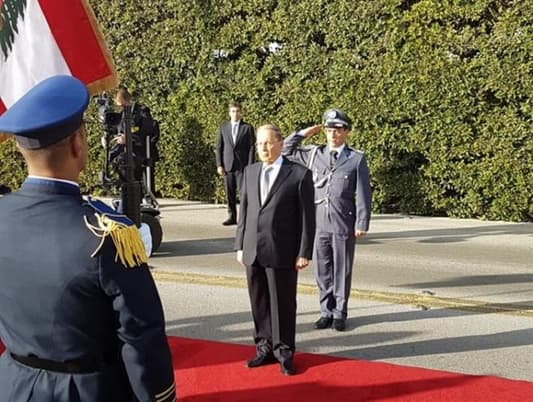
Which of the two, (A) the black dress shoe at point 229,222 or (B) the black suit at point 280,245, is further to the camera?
(A) the black dress shoe at point 229,222

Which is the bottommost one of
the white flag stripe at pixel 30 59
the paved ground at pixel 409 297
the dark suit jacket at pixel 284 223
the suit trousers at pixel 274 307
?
the paved ground at pixel 409 297

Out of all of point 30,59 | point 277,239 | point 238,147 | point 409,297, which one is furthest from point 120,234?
point 238,147

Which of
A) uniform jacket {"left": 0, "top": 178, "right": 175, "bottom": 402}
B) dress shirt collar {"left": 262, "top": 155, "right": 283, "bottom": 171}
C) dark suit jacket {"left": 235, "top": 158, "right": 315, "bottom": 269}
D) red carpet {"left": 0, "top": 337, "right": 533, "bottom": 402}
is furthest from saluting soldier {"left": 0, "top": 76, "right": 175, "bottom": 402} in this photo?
dress shirt collar {"left": 262, "top": 155, "right": 283, "bottom": 171}

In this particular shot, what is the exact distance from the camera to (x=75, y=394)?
7.27 ft

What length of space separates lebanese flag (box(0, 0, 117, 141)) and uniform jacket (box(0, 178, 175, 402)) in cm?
178

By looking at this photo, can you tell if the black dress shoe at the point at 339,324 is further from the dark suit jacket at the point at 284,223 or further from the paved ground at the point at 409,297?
the dark suit jacket at the point at 284,223

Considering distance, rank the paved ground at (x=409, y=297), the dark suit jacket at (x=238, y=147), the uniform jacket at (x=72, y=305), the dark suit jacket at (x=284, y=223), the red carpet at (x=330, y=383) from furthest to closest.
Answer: the dark suit jacket at (x=238, y=147) < the paved ground at (x=409, y=297) < the dark suit jacket at (x=284, y=223) < the red carpet at (x=330, y=383) < the uniform jacket at (x=72, y=305)

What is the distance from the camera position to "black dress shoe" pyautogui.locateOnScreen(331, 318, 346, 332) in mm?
5910

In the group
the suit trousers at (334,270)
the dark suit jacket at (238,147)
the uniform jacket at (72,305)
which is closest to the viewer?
the uniform jacket at (72,305)

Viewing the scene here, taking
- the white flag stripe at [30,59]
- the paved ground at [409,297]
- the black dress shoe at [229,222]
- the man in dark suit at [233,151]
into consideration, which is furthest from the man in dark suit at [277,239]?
the black dress shoe at [229,222]

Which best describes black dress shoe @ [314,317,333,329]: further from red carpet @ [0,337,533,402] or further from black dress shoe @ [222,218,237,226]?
black dress shoe @ [222,218,237,226]

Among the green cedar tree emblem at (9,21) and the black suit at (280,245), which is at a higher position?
the green cedar tree emblem at (9,21)

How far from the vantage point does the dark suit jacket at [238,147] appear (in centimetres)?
1100

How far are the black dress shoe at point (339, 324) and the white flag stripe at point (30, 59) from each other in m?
3.09
